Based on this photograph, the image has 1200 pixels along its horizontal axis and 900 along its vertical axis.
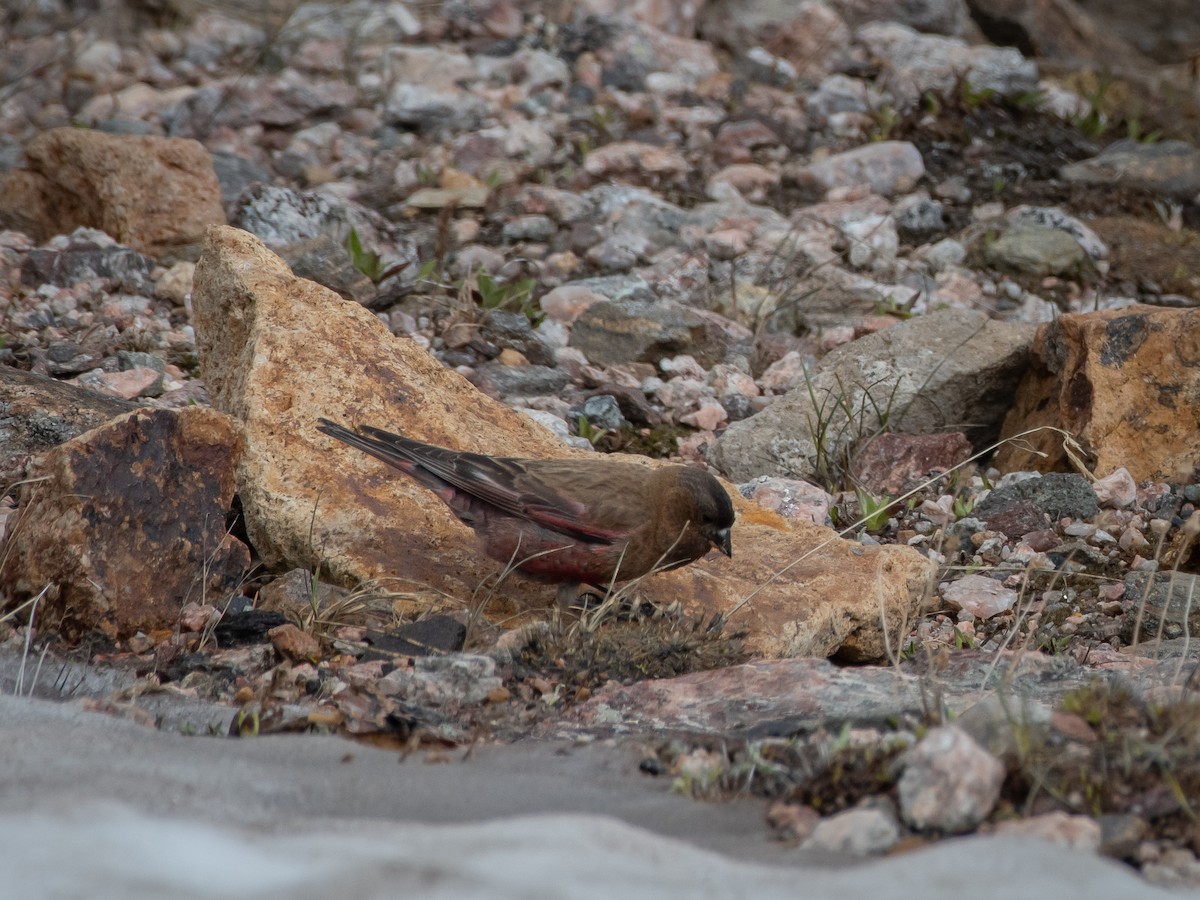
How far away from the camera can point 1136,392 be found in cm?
571

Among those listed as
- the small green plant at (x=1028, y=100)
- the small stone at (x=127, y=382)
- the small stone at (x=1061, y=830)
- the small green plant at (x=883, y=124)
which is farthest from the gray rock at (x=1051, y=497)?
the small green plant at (x=1028, y=100)

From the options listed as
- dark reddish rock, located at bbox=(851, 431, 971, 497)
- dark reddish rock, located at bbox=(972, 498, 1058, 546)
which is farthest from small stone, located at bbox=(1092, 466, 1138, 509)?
dark reddish rock, located at bbox=(851, 431, 971, 497)

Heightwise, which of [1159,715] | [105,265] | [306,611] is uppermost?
[1159,715]

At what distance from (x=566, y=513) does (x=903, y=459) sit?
2094 millimetres

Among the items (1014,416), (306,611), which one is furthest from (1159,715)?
(1014,416)

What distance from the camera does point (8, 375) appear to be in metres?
4.99

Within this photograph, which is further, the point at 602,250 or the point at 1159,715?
the point at 602,250

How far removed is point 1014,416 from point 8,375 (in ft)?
13.6

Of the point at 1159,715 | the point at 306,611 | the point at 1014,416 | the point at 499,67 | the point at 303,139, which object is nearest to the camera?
the point at 1159,715

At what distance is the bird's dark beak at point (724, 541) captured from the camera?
4332mm

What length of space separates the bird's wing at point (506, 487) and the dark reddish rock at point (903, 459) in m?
1.80

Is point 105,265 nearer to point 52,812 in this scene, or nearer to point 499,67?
point 499,67

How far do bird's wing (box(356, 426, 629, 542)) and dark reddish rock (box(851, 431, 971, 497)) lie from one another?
5.91ft

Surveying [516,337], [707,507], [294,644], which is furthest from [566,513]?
[516,337]
